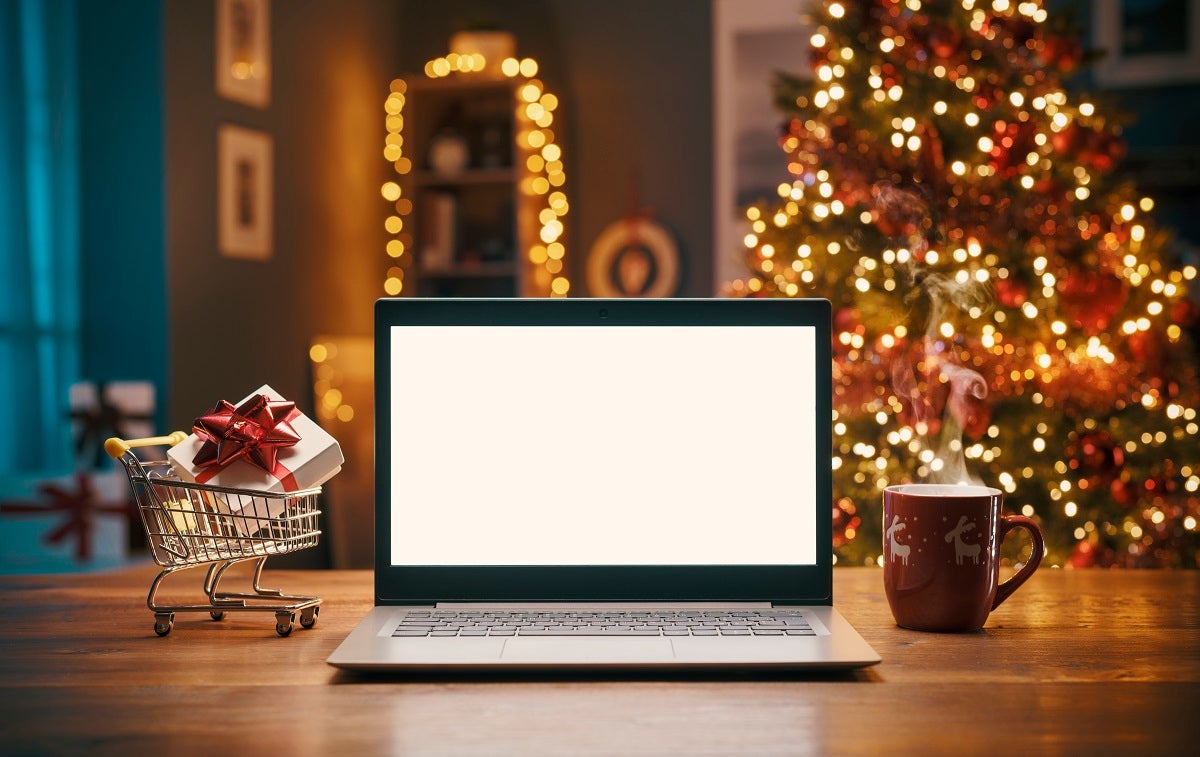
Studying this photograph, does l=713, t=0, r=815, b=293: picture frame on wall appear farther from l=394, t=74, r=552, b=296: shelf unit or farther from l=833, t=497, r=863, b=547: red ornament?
l=833, t=497, r=863, b=547: red ornament

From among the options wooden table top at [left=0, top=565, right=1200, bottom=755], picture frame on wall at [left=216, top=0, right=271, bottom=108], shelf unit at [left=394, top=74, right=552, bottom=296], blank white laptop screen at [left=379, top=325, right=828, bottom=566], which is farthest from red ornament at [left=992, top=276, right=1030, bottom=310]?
picture frame on wall at [left=216, top=0, right=271, bottom=108]

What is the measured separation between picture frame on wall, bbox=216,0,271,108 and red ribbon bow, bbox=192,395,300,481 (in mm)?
2486

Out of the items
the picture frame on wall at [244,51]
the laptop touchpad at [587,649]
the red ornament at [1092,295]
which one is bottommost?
the laptop touchpad at [587,649]

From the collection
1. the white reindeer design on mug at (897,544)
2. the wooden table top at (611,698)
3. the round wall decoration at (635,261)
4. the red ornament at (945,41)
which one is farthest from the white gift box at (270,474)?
the round wall decoration at (635,261)

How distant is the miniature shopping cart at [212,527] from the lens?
850 millimetres

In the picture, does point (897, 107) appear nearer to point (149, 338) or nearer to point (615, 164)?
point (615, 164)

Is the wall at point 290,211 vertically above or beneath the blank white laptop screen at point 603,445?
above

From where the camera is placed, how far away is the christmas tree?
2.24 meters

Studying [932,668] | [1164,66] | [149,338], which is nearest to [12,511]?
[149,338]

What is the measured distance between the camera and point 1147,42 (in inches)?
138

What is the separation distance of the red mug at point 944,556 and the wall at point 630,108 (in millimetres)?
3200

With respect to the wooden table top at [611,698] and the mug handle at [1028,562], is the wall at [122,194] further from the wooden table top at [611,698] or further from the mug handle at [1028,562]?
the mug handle at [1028,562]

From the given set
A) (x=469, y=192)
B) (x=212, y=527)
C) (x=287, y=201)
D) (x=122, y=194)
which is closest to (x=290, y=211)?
(x=287, y=201)

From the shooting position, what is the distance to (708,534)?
88 cm
